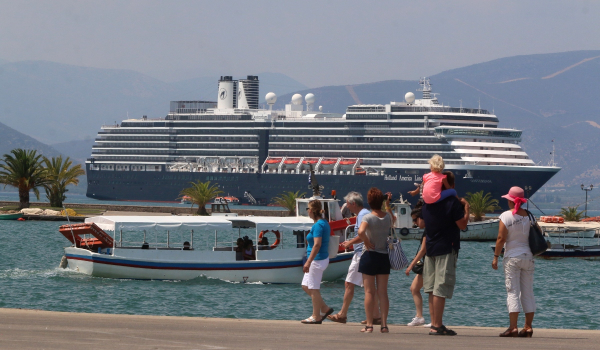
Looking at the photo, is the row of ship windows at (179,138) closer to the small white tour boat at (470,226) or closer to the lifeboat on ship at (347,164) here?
the lifeboat on ship at (347,164)

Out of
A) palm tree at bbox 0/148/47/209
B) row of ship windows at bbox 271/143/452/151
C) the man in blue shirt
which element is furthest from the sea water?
row of ship windows at bbox 271/143/452/151

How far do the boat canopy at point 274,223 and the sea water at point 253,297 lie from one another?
5.09 ft

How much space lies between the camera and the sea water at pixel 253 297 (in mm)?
18047

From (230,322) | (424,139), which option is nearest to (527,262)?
(230,322)

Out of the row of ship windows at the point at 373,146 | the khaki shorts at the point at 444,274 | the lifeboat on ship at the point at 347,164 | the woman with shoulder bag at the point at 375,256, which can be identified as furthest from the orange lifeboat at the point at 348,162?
the khaki shorts at the point at 444,274

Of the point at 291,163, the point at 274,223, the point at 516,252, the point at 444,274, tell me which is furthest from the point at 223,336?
the point at 291,163

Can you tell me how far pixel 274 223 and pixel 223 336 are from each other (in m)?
13.0

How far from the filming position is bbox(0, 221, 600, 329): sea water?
18047 millimetres

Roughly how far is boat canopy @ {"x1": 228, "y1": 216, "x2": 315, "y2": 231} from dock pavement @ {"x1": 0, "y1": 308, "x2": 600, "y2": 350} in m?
11.1

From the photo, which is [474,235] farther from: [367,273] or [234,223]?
[367,273]

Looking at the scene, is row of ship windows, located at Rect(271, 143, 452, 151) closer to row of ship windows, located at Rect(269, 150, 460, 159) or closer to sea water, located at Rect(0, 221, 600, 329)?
row of ship windows, located at Rect(269, 150, 460, 159)

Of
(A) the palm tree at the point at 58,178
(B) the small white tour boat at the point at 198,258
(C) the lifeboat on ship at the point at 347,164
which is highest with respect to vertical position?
(C) the lifeboat on ship at the point at 347,164

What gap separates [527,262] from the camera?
1095cm

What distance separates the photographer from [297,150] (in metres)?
104
